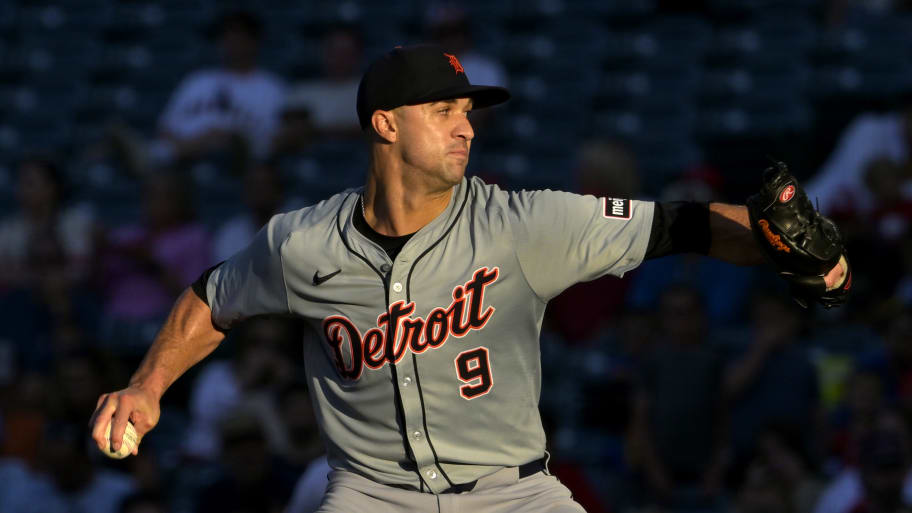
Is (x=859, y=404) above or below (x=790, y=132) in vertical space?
below

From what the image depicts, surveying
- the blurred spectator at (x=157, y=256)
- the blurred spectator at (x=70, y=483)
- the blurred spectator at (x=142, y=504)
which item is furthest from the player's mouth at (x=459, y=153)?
the blurred spectator at (x=157, y=256)

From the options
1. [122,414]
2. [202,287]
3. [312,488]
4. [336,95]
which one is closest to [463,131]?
[202,287]

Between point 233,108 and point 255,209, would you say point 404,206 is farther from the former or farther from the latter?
point 233,108

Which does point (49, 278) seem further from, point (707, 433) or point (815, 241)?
point (815, 241)

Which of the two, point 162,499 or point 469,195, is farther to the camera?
point 162,499

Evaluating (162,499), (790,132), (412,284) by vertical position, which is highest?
(412,284)

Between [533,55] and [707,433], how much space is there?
159 inches

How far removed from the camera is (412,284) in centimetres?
389

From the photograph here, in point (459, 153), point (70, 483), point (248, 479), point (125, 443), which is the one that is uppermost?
point (459, 153)

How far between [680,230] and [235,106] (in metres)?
5.60

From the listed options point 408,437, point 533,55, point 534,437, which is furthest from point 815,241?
point 533,55

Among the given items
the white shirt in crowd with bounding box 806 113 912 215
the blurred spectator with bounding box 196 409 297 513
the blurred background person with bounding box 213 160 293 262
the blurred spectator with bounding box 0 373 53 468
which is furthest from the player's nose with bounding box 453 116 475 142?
the blurred spectator with bounding box 0 373 53 468

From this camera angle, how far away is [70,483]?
7320mm

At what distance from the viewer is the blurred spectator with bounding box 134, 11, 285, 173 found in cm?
893
